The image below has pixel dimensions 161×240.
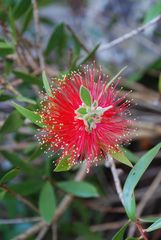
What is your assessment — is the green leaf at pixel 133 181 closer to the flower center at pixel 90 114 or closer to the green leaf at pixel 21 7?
the flower center at pixel 90 114

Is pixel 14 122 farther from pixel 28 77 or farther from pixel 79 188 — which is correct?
pixel 79 188

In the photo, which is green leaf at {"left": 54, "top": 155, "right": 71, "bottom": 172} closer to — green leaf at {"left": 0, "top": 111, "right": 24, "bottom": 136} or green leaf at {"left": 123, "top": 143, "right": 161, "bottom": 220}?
green leaf at {"left": 123, "top": 143, "right": 161, "bottom": 220}

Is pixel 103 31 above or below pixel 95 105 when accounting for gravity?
above

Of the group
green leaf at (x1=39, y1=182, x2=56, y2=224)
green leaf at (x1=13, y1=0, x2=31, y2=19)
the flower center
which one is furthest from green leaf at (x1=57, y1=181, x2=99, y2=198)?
green leaf at (x1=13, y1=0, x2=31, y2=19)

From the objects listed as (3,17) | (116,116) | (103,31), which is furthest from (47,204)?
(103,31)

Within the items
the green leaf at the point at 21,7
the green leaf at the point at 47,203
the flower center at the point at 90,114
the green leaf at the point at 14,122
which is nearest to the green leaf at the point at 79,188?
the green leaf at the point at 47,203

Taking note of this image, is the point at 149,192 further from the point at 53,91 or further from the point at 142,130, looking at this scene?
the point at 53,91
